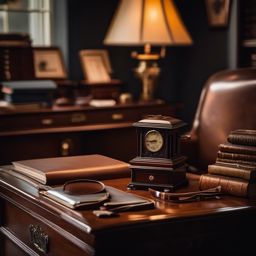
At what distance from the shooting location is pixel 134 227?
181cm

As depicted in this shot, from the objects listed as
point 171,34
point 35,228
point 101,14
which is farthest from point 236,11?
point 35,228

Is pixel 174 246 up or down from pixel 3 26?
down

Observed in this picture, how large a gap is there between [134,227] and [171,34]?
2663mm

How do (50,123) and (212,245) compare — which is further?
(50,123)

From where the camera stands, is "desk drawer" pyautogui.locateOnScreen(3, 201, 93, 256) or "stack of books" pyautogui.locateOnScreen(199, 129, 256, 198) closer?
"desk drawer" pyautogui.locateOnScreen(3, 201, 93, 256)

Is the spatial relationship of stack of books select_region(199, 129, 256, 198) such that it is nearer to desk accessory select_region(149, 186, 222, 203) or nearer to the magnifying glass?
desk accessory select_region(149, 186, 222, 203)

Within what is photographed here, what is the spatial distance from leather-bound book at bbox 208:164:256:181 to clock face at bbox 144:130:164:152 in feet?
0.68

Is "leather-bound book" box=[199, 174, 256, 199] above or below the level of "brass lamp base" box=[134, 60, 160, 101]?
below

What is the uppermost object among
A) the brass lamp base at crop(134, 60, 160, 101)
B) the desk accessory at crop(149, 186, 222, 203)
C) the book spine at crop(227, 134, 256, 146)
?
the brass lamp base at crop(134, 60, 160, 101)

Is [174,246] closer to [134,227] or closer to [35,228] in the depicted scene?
[134,227]

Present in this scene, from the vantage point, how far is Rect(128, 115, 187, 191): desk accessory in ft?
7.25

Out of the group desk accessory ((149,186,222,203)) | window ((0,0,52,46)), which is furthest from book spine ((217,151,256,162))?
window ((0,0,52,46))

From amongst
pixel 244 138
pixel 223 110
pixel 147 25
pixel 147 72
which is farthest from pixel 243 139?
pixel 147 72

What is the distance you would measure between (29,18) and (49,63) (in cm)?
40
